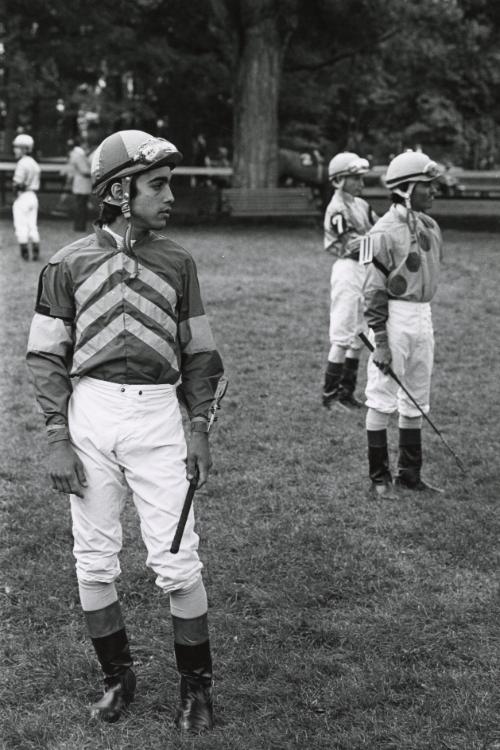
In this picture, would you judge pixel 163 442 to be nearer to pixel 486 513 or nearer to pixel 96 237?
A: pixel 96 237

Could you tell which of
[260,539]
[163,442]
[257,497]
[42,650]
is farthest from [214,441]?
[163,442]

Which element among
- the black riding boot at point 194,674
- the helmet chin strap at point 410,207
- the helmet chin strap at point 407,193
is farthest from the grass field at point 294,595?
the helmet chin strap at point 407,193

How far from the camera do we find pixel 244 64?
70.1 ft

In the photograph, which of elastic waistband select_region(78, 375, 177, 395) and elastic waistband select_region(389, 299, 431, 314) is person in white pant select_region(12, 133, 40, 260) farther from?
elastic waistband select_region(78, 375, 177, 395)

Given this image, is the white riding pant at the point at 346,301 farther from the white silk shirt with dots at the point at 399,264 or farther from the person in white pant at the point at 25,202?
the person in white pant at the point at 25,202

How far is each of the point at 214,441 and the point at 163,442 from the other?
3842mm

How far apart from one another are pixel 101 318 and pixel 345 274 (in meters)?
5.17

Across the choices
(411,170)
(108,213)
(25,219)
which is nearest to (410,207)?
(411,170)

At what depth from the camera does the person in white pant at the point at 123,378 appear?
11.9ft

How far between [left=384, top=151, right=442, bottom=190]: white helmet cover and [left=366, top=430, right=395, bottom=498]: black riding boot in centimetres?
159

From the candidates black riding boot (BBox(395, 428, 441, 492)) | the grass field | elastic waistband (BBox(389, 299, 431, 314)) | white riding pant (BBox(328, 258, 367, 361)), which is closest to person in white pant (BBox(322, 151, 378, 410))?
white riding pant (BBox(328, 258, 367, 361))

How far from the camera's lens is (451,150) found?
39531 mm

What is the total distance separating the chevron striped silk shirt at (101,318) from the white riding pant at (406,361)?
2.74m

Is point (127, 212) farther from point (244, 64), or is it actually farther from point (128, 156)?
point (244, 64)
